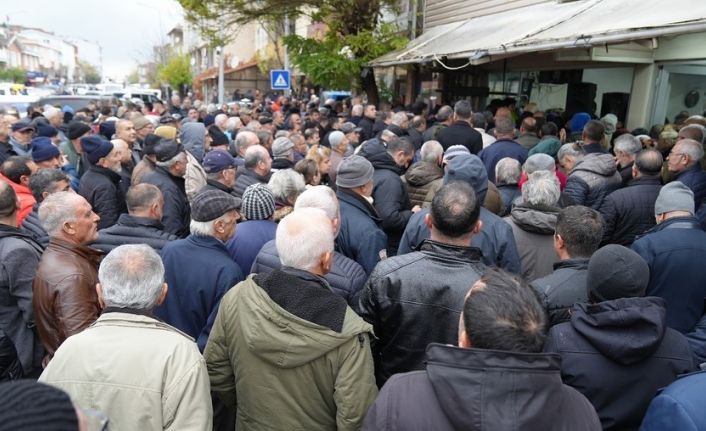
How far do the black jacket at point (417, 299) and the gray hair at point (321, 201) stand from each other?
2.15ft

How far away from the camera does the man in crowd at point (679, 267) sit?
11.1ft

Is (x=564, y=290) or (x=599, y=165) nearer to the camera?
(x=564, y=290)

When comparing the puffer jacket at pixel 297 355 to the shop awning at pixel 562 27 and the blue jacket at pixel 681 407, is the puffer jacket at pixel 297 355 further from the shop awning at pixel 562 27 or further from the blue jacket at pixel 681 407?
the shop awning at pixel 562 27

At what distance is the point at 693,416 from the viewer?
1.65m

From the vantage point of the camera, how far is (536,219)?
11.8ft

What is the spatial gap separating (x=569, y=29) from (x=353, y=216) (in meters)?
4.07

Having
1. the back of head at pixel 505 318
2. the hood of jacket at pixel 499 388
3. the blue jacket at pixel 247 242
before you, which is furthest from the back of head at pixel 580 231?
the blue jacket at pixel 247 242

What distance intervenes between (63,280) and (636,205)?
4437mm

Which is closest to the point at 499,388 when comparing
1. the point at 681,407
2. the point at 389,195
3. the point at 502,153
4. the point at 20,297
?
the point at 681,407

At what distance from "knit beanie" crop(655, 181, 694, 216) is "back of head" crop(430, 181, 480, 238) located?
65.3 inches

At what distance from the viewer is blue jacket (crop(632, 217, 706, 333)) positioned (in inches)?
133

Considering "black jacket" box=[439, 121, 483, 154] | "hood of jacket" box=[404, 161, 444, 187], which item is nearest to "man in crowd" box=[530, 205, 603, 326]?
"hood of jacket" box=[404, 161, 444, 187]

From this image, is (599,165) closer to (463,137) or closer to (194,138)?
(463,137)

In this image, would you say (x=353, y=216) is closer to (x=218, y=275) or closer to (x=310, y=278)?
(x=218, y=275)
